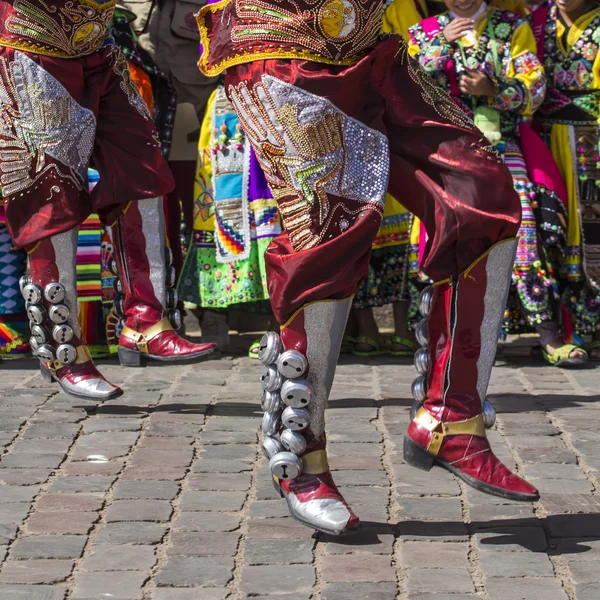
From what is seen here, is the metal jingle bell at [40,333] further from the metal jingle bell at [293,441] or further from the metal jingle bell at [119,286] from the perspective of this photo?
the metal jingle bell at [293,441]

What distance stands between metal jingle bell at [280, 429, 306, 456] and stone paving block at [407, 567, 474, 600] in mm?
387

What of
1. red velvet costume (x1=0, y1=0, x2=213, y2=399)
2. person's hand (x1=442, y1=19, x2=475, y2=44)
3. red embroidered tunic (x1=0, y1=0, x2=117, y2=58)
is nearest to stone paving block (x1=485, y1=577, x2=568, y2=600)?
red velvet costume (x1=0, y1=0, x2=213, y2=399)

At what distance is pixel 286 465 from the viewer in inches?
114

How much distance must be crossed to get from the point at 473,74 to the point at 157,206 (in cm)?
179

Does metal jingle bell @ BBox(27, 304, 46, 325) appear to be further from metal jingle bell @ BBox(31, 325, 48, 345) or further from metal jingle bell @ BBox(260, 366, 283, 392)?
metal jingle bell @ BBox(260, 366, 283, 392)

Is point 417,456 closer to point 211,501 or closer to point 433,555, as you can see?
point 433,555

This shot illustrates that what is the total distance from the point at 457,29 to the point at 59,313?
2410mm

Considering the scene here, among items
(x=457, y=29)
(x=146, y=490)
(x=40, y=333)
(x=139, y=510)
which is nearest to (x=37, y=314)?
(x=40, y=333)

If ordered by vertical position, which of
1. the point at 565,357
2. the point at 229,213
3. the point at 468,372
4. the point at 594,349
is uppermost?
the point at 468,372

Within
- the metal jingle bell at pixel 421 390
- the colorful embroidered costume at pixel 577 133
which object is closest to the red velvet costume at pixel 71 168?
the metal jingle bell at pixel 421 390

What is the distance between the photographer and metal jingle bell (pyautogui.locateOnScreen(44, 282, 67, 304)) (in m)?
4.19

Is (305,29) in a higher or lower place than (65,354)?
higher

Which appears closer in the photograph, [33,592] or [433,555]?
[33,592]

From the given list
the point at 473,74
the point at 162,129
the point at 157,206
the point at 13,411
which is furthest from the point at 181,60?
the point at 13,411
